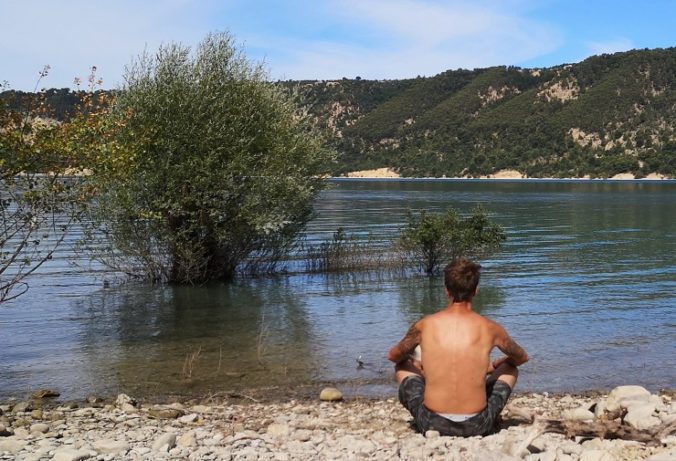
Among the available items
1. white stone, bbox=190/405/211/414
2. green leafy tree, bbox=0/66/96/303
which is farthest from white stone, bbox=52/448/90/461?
green leafy tree, bbox=0/66/96/303

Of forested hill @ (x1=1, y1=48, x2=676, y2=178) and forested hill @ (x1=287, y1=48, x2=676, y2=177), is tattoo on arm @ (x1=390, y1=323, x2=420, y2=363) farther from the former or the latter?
forested hill @ (x1=1, y1=48, x2=676, y2=178)

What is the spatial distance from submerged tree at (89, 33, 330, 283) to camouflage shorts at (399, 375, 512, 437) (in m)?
15.4

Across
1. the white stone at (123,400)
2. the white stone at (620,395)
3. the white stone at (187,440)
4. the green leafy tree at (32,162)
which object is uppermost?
the green leafy tree at (32,162)

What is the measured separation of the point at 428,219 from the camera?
27438mm

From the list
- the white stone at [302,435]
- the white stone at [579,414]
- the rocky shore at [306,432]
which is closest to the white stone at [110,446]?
the rocky shore at [306,432]

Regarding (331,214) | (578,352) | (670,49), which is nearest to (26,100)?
(578,352)

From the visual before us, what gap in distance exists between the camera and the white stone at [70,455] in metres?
7.55

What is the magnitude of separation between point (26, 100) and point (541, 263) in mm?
Answer: 24381

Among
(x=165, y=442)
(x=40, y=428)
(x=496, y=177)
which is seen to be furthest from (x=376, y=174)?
(x=165, y=442)

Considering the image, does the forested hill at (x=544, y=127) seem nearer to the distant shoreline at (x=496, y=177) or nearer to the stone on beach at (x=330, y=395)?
the distant shoreline at (x=496, y=177)

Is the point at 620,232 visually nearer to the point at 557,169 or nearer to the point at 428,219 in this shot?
the point at 428,219

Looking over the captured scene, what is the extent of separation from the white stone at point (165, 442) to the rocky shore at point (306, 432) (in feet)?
0.04

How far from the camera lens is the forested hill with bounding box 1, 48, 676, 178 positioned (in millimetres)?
157125

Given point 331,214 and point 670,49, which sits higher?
point 670,49
